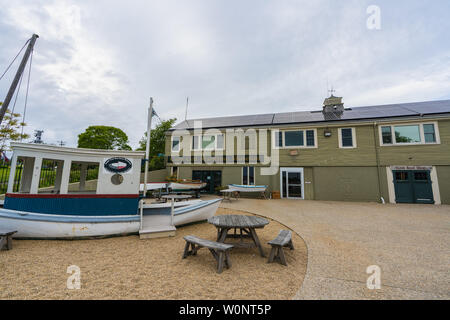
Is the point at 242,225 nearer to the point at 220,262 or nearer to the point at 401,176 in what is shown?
the point at 220,262

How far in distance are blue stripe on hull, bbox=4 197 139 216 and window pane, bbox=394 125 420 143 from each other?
686 inches

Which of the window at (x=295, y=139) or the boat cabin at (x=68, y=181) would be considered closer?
the boat cabin at (x=68, y=181)

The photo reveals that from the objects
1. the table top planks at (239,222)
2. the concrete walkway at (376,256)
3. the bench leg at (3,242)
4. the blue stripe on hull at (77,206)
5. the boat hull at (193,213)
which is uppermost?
the blue stripe on hull at (77,206)

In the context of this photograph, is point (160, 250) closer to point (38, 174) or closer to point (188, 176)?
point (38, 174)

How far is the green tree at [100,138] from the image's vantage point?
1244 inches

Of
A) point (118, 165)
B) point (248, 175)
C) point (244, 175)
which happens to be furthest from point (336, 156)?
point (118, 165)

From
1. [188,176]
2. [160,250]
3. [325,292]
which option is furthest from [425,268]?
[188,176]

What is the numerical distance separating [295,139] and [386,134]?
20.8 ft

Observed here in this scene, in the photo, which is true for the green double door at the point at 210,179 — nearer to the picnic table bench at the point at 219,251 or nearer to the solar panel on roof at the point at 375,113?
the solar panel on roof at the point at 375,113

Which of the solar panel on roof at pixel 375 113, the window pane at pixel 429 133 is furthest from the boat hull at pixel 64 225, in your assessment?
the window pane at pixel 429 133

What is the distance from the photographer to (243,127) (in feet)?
53.2

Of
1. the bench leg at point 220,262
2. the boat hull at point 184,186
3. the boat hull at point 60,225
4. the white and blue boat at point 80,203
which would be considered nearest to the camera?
the bench leg at point 220,262

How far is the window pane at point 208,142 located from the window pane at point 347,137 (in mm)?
10766
